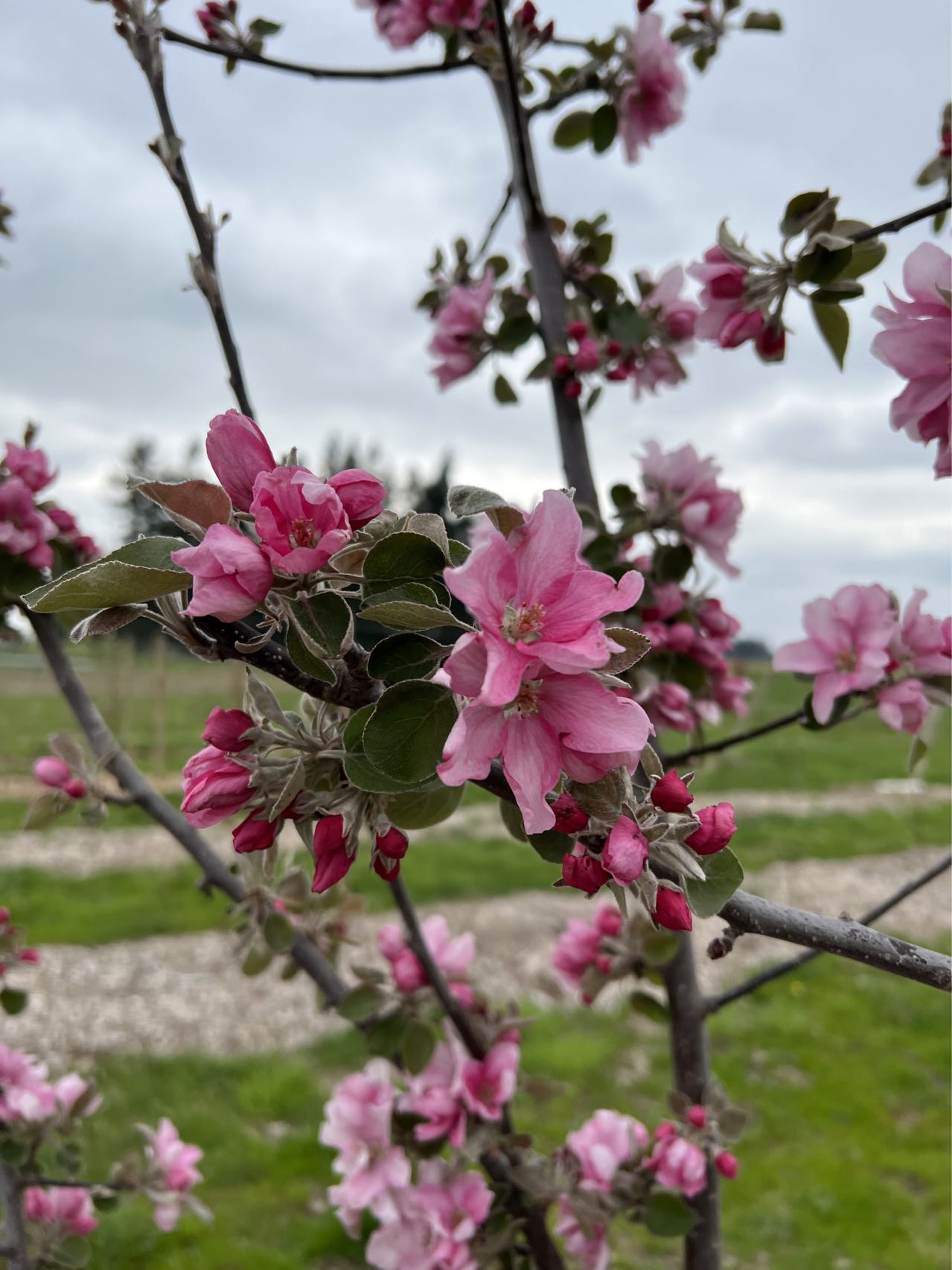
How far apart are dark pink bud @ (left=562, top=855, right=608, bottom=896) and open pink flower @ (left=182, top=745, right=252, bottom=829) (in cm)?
27

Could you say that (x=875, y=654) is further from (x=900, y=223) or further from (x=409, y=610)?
(x=409, y=610)

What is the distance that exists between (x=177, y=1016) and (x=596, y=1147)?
479 centimetres

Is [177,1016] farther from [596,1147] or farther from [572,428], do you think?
Answer: [572,428]

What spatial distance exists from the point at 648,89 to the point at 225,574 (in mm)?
1912

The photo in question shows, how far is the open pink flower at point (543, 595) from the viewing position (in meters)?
0.62

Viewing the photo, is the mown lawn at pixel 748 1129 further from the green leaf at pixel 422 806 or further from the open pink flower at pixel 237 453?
the open pink flower at pixel 237 453

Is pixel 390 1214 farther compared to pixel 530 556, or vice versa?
pixel 390 1214

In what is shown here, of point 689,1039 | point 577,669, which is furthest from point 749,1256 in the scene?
point 577,669

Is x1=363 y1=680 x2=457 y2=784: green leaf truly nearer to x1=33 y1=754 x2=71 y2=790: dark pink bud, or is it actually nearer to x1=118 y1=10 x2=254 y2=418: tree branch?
x1=118 y1=10 x2=254 y2=418: tree branch

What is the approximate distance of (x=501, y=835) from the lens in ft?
33.6

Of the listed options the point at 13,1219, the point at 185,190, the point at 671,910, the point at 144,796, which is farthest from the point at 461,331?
the point at 13,1219

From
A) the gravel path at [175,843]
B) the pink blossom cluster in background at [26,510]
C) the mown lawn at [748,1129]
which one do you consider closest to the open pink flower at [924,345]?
the pink blossom cluster in background at [26,510]

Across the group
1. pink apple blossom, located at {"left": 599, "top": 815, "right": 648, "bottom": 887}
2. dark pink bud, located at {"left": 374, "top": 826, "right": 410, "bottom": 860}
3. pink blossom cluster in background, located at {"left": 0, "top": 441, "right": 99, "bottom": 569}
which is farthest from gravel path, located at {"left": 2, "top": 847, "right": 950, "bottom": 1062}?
pink apple blossom, located at {"left": 599, "top": 815, "right": 648, "bottom": 887}

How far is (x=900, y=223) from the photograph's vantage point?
45.0 inches
